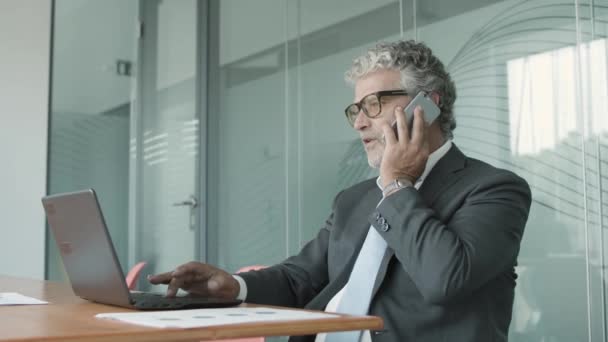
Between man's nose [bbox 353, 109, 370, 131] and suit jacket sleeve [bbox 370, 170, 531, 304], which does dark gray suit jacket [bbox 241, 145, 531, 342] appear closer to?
suit jacket sleeve [bbox 370, 170, 531, 304]

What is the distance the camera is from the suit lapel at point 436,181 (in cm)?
173

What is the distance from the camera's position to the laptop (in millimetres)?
1434

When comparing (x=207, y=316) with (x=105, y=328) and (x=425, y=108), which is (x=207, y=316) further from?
(x=425, y=108)

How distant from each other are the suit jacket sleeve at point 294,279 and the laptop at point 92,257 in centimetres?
26

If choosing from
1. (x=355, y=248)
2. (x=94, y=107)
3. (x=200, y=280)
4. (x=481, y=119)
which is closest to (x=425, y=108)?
(x=355, y=248)

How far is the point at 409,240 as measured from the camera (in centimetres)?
158

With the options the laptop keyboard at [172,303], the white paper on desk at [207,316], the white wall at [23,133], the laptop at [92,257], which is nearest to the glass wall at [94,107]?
the white wall at [23,133]

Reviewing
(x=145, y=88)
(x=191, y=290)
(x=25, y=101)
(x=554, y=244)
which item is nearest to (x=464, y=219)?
(x=191, y=290)

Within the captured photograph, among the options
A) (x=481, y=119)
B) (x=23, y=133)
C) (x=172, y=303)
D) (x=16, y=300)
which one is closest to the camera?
(x=172, y=303)

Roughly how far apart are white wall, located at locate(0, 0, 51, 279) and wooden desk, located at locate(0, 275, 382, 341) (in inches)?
185

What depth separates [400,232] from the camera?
1.61 metres

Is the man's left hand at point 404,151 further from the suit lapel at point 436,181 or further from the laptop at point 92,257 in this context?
the laptop at point 92,257

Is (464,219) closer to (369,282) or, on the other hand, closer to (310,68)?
(369,282)

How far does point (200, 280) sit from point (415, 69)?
0.77 meters
